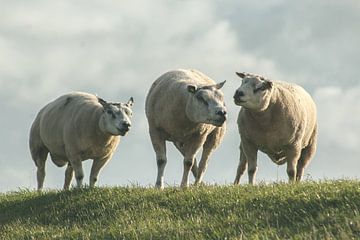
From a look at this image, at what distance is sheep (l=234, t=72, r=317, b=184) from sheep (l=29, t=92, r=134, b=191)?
11.0 ft

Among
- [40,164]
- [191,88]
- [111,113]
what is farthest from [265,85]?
[40,164]

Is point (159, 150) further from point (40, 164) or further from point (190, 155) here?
point (40, 164)

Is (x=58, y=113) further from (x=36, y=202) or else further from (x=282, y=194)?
(x=282, y=194)

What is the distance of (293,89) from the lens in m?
19.1

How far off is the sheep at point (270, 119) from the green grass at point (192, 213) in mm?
2541

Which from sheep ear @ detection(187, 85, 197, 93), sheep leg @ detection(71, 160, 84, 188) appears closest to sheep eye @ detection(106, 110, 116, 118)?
sheep leg @ detection(71, 160, 84, 188)

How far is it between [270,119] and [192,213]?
4.59 metres

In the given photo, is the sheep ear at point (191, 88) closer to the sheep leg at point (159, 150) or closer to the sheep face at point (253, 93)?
the sheep face at point (253, 93)

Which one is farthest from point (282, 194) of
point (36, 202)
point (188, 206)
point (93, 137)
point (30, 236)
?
point (93, 137)

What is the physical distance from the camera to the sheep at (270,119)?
1753cm

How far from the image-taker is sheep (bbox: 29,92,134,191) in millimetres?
20031

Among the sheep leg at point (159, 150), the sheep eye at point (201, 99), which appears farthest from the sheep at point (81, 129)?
the sheep eye at point (201, 99)

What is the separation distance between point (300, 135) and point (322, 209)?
5.98m

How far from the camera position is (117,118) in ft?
64.8
